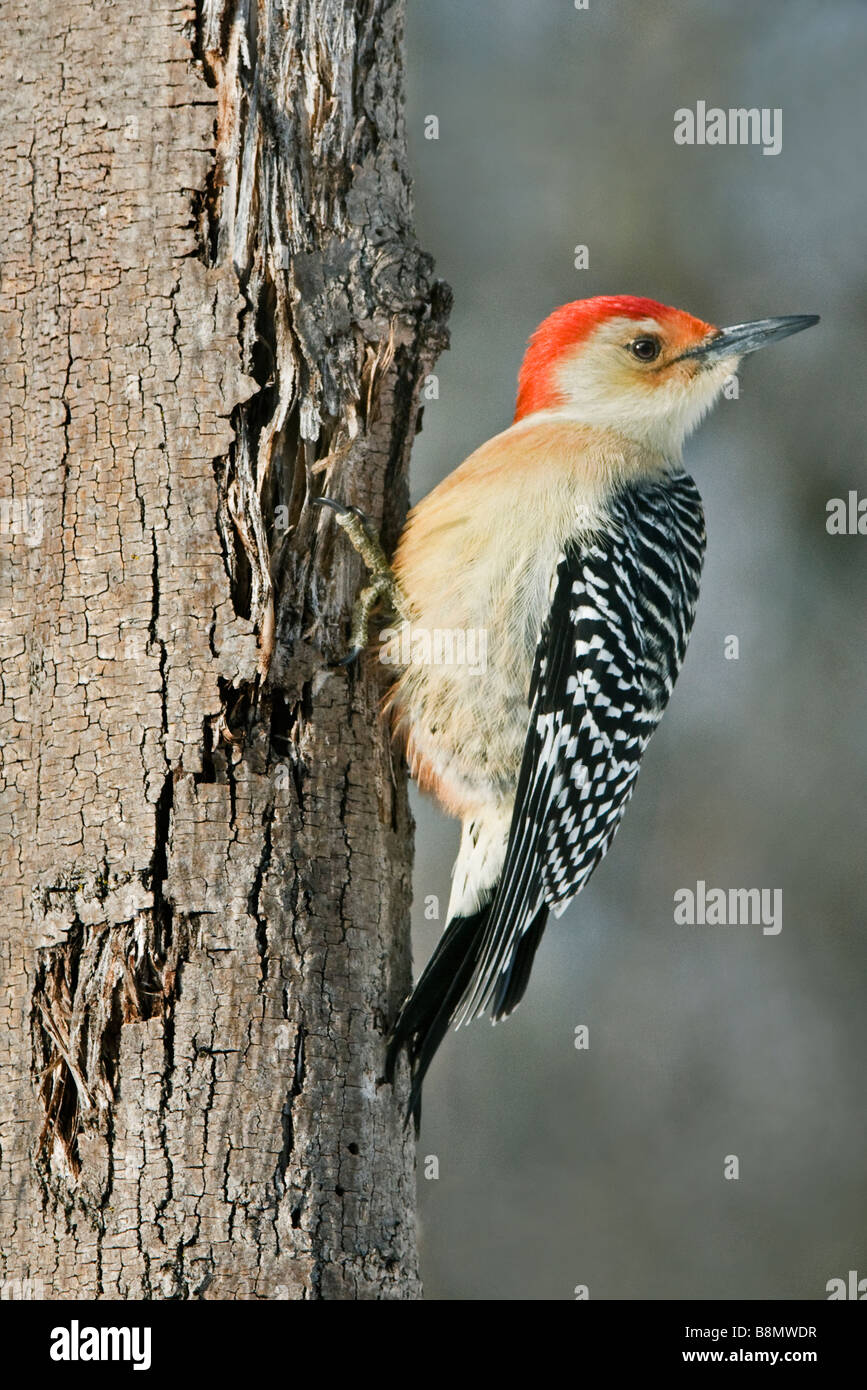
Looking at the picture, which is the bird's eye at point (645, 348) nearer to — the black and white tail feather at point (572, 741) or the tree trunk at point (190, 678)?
the black and white tail feather at point (572, 741)

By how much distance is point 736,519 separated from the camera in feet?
25.0

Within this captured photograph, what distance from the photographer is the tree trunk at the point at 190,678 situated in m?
2.73

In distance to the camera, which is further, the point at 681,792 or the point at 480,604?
the point at 681,792

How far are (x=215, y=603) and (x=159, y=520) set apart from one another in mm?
218

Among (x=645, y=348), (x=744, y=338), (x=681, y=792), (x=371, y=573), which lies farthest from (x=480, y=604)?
(x=681, y=792)

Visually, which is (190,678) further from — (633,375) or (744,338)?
(744,338)

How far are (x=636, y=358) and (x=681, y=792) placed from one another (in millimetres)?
3821

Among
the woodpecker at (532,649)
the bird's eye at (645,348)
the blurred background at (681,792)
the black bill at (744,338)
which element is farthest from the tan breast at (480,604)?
the blurred background at (681,792)

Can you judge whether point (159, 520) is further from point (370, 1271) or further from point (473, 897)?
point (370, 1271)

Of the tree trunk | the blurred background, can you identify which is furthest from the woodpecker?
the blurred background

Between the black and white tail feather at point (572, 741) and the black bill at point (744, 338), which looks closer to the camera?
the black and white tail feather at point (572, 741)

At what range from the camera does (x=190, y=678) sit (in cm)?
287

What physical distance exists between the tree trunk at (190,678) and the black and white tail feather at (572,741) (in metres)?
0.40

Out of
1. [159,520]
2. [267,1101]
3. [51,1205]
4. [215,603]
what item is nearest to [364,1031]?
[267,1101]
